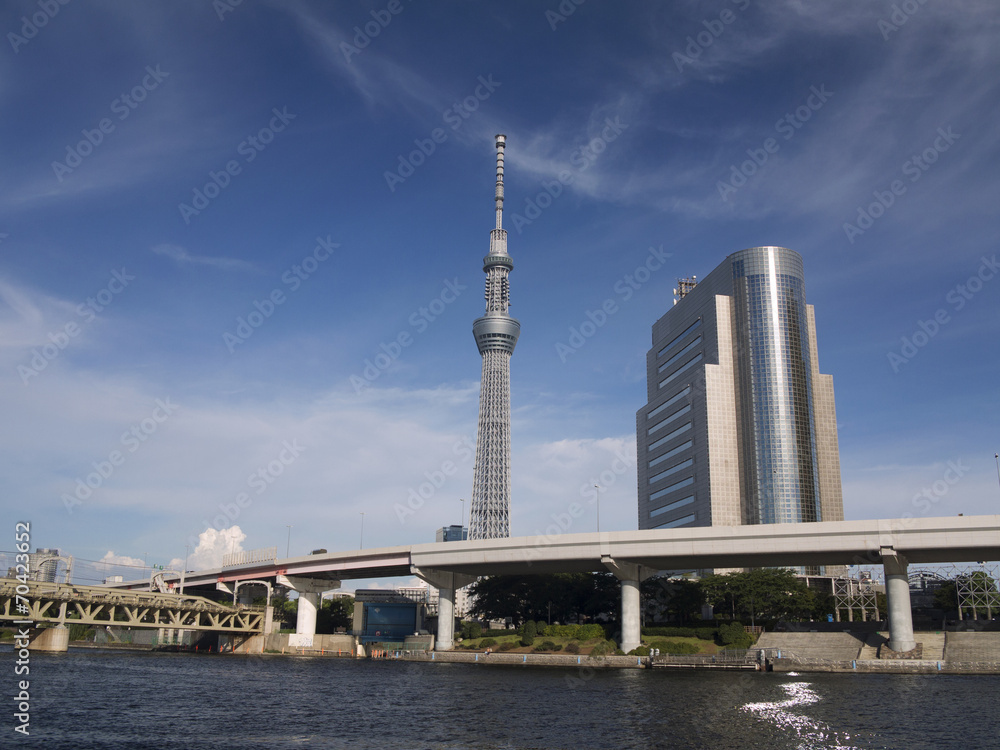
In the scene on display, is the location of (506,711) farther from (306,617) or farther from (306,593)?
(306,593)

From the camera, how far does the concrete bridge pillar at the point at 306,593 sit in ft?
417

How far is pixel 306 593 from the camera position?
132 meters

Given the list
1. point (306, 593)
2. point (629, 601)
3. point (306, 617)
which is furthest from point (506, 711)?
point (306, 593)

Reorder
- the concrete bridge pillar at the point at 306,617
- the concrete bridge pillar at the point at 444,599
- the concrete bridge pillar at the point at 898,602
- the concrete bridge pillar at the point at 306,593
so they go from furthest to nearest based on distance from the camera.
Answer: the concrete bridge pillar at the point at 306,593 → the concrete bridge pillar at the point at 306,617 → the concrete bridge pillar at the point at 444,599 → the concrete bridge pillar at the point at 898,602

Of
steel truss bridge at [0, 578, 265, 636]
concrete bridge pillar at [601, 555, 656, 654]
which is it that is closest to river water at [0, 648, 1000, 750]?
concrete bridge pillar at [601, 555, 656, 654]

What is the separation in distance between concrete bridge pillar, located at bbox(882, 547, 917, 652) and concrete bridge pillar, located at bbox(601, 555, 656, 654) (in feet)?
90.4

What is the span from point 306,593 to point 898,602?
290ft

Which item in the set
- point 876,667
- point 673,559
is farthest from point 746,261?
point 876,667

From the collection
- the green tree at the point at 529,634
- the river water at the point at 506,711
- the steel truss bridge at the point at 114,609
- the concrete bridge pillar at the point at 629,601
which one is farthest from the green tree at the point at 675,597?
the steel truss bridge at the point at 114,609

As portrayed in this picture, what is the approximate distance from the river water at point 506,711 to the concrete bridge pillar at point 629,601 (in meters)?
17.2

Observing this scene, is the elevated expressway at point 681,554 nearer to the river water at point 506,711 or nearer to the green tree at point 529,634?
the green tree at point 529,634

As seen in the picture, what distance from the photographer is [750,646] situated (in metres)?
92.0

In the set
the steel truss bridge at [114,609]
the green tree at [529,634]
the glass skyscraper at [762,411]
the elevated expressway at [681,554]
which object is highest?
the glass skyscraper at [762,411]

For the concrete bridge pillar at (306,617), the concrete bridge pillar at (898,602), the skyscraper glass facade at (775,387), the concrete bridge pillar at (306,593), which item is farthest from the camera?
the skyscraper glass facade at (775,387)
